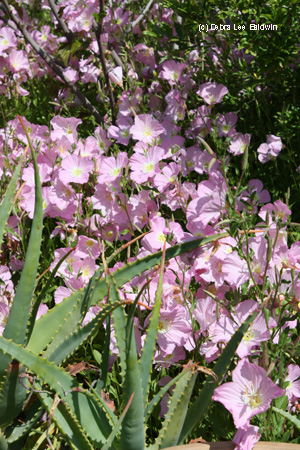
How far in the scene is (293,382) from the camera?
1.41m

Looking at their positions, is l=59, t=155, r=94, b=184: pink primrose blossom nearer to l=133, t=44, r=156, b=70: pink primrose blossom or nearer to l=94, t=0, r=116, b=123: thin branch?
l=94, t=0, r=116, b=123: thin branch

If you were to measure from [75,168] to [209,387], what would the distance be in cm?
127

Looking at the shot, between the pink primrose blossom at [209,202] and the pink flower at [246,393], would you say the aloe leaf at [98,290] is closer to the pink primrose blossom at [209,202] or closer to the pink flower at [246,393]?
Answer: the pink primrose blossom at [209,202]

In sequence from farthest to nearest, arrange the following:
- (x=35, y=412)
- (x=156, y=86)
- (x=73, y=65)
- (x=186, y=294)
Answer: (x=73, y=65) < (x=156, y=86) < (x=186, y=294) < (x=35, y=412)

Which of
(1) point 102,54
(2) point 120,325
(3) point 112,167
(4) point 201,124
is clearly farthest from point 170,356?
(1) point 102,54

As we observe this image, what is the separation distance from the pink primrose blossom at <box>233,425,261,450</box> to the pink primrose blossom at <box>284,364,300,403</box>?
0.61ft

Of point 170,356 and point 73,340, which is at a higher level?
point 73,340

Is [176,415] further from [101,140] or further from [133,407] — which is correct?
[101,140]

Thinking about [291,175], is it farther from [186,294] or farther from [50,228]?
[50,228]

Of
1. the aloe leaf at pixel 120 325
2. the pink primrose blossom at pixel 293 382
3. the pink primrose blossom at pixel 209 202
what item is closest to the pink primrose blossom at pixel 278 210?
the pink primrose blossom at pixel 209 202

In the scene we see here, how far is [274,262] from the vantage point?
1.50 meters

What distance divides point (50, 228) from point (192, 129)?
0.78 m

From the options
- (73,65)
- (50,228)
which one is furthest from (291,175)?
(73,65)

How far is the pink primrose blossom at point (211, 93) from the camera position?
2.41 metres
